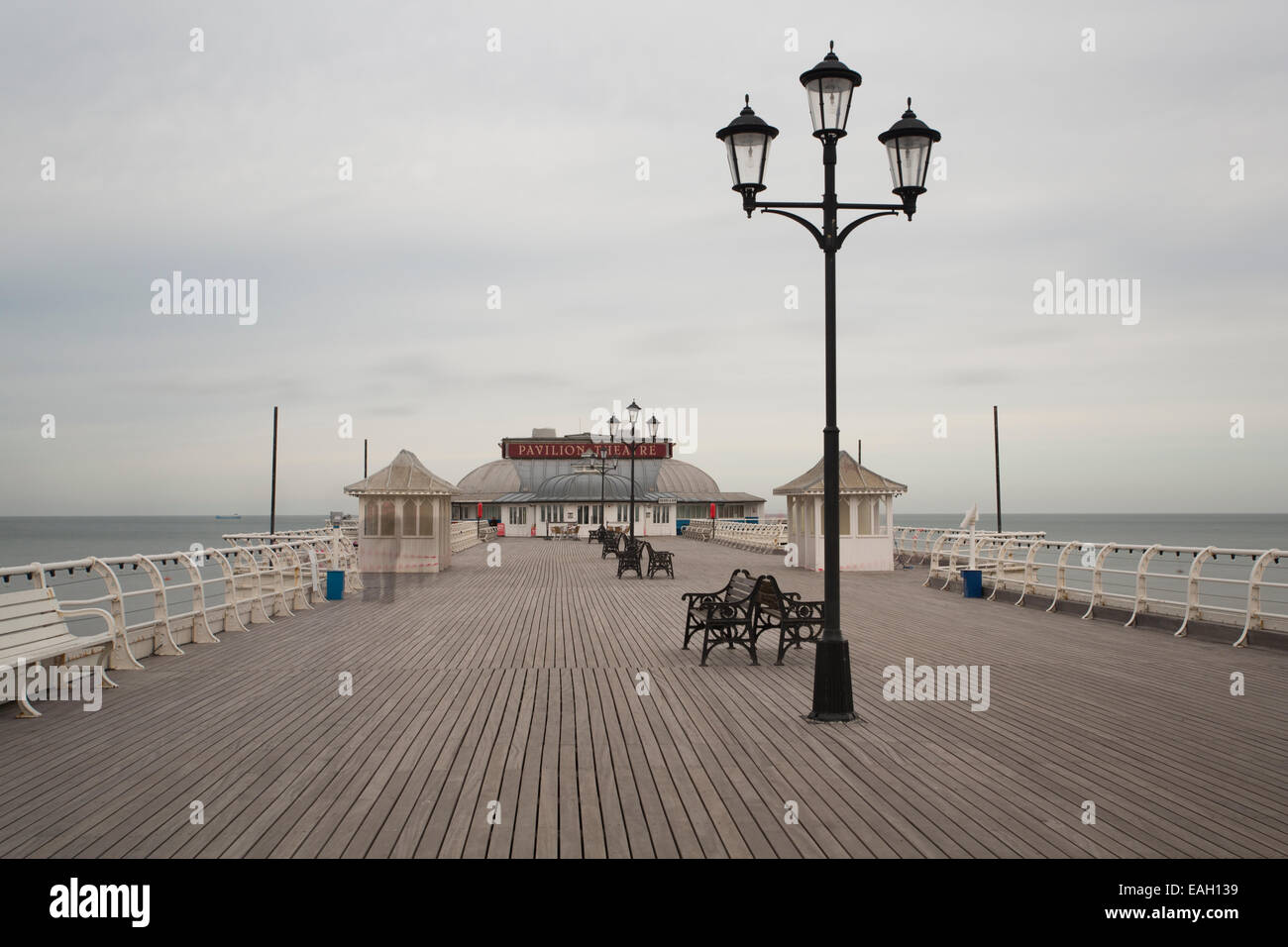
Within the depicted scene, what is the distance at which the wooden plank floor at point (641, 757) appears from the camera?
14.4 ft

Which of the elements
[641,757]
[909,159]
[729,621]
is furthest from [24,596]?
[909,159]

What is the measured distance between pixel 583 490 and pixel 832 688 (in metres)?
47.4

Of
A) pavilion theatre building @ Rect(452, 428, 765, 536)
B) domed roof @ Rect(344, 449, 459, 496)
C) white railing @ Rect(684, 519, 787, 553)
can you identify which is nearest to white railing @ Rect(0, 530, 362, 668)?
domed roof @ Rect(344, 449, 459, 496)

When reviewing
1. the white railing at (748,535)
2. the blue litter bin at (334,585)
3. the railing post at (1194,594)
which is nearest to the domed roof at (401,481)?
the blue litter bin at (334,585)

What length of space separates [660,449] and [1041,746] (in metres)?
64.8

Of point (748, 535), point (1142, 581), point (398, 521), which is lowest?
point (748, 535)

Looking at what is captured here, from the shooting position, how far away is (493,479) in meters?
67.4

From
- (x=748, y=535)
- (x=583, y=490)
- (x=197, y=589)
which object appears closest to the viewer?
(x=197, y=589)

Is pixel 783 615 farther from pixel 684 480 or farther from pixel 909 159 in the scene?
pixel 684 480

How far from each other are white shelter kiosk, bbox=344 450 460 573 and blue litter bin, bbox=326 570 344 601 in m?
6.90

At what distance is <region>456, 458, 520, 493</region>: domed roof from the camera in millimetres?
67062
